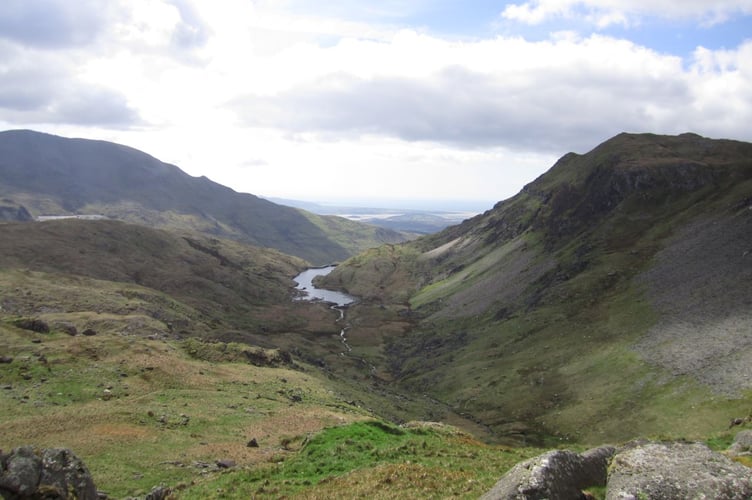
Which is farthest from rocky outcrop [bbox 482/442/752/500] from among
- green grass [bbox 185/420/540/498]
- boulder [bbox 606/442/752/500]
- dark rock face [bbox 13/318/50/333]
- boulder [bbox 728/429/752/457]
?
dark rock face [bbox 13/318/50/333]

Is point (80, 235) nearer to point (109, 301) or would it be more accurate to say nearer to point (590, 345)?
point (109, 301)

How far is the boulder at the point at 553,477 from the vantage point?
51.5ft

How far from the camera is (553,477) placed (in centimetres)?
1620

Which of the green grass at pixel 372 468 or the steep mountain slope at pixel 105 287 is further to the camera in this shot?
the steep mountain slope at pixel 105 287

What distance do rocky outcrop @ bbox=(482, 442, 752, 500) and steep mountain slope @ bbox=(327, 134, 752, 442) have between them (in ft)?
179

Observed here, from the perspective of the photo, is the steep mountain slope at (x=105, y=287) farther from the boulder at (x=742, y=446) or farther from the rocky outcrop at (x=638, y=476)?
the boulder at (x=742, y=446)

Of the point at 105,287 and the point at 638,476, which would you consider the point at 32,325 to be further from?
the point at 638,476

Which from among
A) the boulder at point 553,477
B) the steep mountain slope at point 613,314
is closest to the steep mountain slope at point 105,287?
the steep mountain slope at point 613,314

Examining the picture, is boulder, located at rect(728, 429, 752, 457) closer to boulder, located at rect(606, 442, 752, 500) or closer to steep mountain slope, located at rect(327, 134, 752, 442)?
boulder, located at rect(606, 442, 752, 500)

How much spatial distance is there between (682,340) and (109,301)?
11888cm

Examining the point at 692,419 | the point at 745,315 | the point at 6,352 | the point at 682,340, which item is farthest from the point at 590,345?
the point at 6,352

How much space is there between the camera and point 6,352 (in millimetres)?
55188

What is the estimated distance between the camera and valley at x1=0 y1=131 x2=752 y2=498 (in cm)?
3475

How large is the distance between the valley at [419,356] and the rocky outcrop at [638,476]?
6.28 meters
